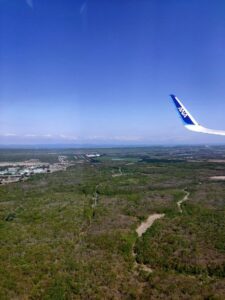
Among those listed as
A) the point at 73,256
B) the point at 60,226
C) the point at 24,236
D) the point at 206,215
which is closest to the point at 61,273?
the point at 73,256

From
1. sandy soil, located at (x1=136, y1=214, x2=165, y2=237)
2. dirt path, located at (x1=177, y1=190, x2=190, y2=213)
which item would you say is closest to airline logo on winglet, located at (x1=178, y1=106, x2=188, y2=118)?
sandy soil, located at (x1=136, y1=214, x2=165, y2=237)

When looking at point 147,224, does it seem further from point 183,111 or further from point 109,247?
point 183,111

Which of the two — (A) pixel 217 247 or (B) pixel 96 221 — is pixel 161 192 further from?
(A) pixel 217 247

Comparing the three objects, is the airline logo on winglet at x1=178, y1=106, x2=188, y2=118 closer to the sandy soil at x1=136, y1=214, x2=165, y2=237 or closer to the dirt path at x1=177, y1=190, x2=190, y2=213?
the sandy soil at x1=136, y1=214, x2=165, y2=237

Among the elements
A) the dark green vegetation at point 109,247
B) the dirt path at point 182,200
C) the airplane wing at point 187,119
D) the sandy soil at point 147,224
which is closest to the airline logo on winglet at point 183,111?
the airplane wing at point 187,119

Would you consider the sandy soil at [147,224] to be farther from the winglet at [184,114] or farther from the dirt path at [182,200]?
the winglet at [184,114]
